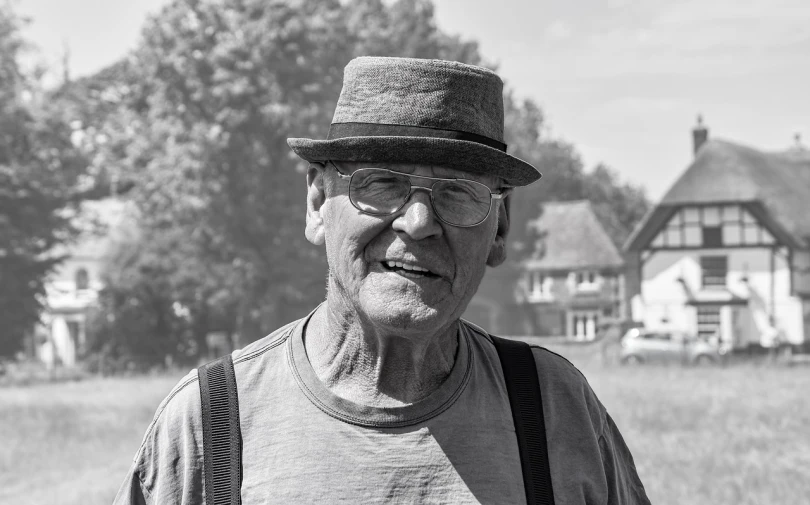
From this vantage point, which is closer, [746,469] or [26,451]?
[746,469]

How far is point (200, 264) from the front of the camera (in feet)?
126

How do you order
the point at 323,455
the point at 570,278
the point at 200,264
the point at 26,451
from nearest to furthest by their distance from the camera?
the point at 323,455 → the point at 26,451 → the point at 200,264 → the point at 570,278

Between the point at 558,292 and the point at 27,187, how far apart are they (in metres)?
30.8

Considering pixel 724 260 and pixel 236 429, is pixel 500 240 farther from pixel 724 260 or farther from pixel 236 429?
pixel 724 260

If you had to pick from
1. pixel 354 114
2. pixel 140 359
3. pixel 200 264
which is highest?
pixel 354 114

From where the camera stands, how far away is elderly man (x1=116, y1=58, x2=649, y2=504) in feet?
8.16

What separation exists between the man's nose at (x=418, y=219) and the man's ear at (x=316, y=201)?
0.99 ft

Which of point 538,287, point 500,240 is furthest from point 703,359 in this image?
point 500,240

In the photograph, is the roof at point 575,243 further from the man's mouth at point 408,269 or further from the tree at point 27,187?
the man's mouth at point 408,269

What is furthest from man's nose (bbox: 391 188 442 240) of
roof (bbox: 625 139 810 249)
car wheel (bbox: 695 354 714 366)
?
roof (bbox: 625 139 810 249)

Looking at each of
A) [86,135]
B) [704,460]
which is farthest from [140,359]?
[704,460]

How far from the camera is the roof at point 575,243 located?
60.1 meters

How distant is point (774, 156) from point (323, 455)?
56.1m

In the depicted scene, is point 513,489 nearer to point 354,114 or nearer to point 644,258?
point 354,114
